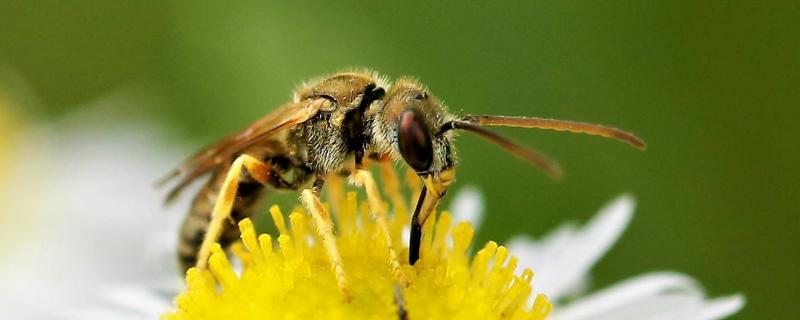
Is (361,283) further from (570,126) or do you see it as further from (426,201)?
(570,126)

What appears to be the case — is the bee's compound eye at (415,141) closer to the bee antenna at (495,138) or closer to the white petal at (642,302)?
the bee antenna at (495,138)

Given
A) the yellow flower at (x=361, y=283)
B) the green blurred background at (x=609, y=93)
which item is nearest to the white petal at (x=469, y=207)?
the green blurred background at (x=609, y=93)

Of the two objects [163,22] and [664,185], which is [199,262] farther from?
[163,22]

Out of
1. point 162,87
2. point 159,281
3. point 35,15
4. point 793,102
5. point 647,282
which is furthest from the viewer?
point 35,15

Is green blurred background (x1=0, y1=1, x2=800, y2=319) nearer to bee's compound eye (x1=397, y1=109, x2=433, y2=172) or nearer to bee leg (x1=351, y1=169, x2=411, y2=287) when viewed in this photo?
bee leg (x1=351, y1=169, x2=411, y2=287)

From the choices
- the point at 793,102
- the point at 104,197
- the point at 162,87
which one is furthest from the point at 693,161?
the point at 104,197

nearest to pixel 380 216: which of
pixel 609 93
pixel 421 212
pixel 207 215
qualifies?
pixel 421 212

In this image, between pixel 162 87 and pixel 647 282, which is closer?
pixel 647 282
